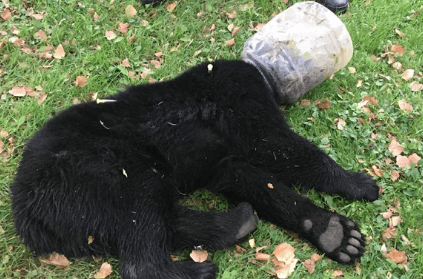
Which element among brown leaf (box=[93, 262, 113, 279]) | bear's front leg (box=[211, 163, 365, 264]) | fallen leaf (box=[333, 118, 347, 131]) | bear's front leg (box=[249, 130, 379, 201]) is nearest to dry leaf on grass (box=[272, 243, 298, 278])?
bear's front leg (box=[211, 163, 365, 264])

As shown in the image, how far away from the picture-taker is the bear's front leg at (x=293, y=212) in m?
3.31

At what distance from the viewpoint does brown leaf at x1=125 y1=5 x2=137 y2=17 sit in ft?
18.1

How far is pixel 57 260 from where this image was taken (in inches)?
131

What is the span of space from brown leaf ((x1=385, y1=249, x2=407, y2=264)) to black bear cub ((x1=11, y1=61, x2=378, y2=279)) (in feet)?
1.00

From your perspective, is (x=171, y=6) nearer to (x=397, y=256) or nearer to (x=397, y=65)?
(x=397, y=65)

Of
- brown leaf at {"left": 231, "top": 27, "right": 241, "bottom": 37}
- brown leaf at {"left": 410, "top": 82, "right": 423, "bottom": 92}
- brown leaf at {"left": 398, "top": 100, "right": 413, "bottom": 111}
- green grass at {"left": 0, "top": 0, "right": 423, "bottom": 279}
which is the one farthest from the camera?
brown leaf at {"left": 231, "top": 27, "right": 241, "bottom": 37}

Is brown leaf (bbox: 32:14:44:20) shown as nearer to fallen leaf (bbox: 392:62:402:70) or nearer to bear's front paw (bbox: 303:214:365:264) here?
bear's front paw (bbox: 303:214:365:264)

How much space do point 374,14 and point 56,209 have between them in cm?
469

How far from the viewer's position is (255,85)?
3883mm

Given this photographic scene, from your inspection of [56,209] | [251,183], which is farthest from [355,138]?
[56,209]

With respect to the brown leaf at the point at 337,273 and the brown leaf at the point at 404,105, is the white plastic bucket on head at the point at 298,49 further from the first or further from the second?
the brown leaf at the point at 337,273

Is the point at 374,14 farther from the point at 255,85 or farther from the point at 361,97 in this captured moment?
the point at 255,85

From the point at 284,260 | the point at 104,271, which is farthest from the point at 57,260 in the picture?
the point at 284,260

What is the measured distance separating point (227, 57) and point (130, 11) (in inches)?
61.1
